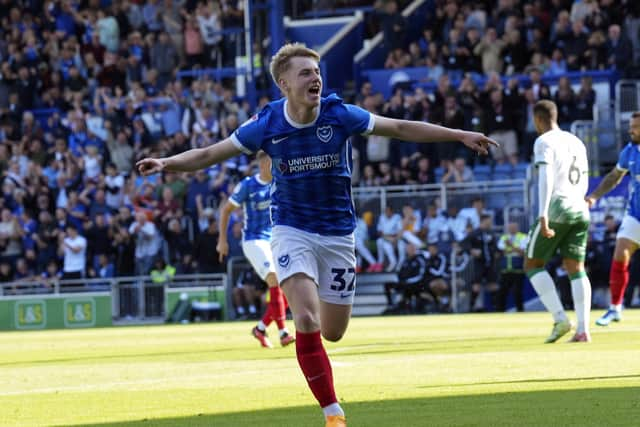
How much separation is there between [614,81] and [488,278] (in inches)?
204

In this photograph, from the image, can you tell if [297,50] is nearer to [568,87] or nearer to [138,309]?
[568,87]

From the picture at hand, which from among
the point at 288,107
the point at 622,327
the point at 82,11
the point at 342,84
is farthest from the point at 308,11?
the point at 288,107

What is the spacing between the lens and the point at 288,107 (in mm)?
8852

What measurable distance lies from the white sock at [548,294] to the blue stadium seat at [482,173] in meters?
14.5

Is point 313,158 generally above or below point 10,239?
above

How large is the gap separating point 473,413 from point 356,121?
194 centimetres

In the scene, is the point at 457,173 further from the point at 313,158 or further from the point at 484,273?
the point at 313,158

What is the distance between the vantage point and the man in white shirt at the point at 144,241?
104 feet

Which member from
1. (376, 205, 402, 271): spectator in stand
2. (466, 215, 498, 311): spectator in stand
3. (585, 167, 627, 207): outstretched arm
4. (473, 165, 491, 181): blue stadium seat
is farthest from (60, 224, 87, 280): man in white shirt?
(585, 167, 627, 207): outstretched arm

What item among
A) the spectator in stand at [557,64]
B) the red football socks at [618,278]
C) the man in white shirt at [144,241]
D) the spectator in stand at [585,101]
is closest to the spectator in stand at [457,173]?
the spectator in stand at [585,101]

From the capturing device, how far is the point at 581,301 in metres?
15.1

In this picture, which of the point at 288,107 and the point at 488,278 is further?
the point at 488,278

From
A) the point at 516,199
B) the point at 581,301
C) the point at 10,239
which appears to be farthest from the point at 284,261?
the point at 10,239

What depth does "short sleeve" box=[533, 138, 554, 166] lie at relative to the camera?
587 inches
